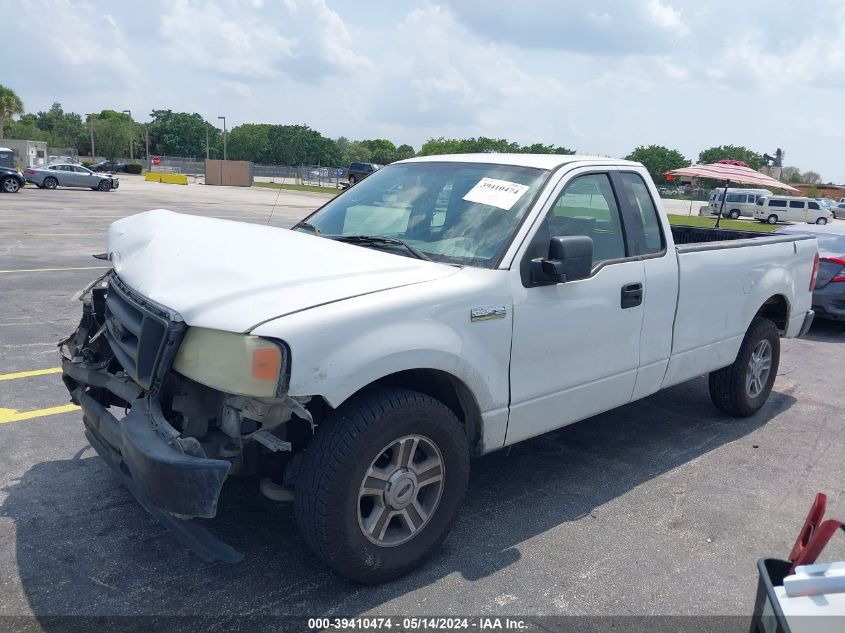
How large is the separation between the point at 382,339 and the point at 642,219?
2254 mm

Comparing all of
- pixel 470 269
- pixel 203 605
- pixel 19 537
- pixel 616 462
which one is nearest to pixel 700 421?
pixel 616 462

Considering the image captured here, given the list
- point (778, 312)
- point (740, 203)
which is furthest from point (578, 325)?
point (740, 203)

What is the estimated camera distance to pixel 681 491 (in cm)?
433

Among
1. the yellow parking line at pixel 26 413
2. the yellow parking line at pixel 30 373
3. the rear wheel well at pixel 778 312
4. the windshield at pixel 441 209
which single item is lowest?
the yellow parking line at pixel 26 413

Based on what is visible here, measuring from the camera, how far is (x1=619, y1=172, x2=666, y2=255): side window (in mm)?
4402

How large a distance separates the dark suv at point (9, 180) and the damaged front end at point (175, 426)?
3072cm

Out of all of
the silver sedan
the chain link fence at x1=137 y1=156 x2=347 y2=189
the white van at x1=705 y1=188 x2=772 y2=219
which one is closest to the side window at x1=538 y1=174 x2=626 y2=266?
the silver sedan

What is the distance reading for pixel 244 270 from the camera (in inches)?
123

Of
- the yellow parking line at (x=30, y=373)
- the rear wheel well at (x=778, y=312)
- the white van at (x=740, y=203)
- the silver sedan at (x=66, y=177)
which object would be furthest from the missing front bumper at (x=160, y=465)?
the white van at (x=740, y=203)

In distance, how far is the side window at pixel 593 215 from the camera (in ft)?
13.1

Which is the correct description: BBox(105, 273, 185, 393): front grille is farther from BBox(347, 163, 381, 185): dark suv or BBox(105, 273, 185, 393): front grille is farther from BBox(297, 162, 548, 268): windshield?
BBox(347, 163, 381, 185): dark suv

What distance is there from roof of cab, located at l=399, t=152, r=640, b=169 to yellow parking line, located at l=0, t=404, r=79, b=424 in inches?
117

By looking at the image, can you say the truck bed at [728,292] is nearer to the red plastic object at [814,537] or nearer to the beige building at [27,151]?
the red plastic object at [814,537]

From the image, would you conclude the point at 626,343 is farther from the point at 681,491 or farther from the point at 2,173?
the point at 2,173
